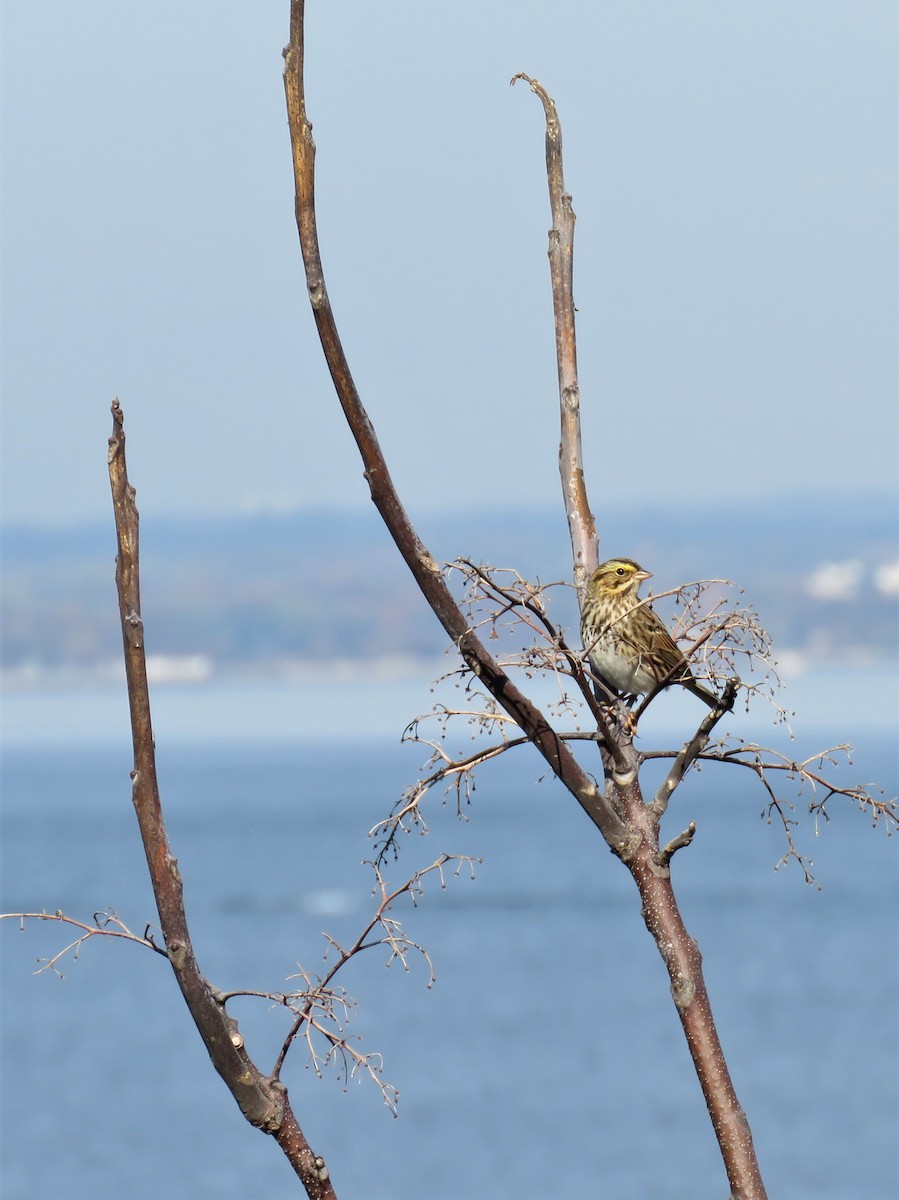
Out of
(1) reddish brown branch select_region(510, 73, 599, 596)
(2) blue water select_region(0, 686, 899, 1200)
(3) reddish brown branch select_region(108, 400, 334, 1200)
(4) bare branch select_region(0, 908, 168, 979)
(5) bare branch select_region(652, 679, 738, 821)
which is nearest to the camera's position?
(3) reddish brown branch select_region(108, 400, 334, 1200)

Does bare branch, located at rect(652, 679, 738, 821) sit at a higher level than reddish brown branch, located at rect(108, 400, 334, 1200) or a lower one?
higher

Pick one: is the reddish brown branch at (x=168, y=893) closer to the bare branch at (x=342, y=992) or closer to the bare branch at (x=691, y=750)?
the bare branch at (x=342, y=992)

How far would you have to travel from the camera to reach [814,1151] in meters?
76.2

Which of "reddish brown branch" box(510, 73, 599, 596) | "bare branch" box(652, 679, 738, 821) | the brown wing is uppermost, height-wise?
"reddish brown branch" box(510, 73, 599, 596)

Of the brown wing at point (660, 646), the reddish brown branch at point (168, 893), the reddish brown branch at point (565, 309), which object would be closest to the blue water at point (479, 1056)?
the brown wing at point (660, 646)

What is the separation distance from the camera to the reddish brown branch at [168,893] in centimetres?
334

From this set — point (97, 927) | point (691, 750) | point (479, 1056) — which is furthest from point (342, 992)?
point (479, 1056)

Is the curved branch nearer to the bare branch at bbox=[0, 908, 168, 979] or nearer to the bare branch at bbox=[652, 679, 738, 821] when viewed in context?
the bare branch at bbox=[652, 679, 738, 821]

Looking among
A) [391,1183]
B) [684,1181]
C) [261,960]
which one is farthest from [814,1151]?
[261,960]

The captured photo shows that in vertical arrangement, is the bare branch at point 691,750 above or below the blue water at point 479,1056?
below

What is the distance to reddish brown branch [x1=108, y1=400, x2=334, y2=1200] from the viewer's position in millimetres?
3340

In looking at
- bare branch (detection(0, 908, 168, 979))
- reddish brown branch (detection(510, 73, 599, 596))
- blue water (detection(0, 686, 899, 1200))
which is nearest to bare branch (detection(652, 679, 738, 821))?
reddish brown branch (detection(510, 73, 599, 596))

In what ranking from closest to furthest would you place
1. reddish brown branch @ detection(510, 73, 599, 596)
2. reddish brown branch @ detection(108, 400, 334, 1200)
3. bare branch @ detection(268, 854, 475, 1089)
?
1. reddish brown branch @ detection(108, 400, 334, 1200)
2. bare branch @ detection(268, 854, 475, 1089)
3. reddish brown branch @ detection(510, 73, 599, 596)

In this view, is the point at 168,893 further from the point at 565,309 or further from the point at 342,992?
the point at 565,309
